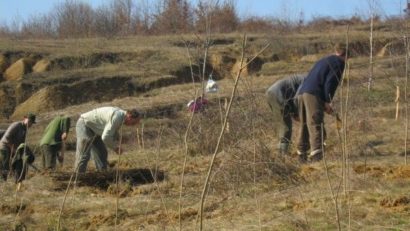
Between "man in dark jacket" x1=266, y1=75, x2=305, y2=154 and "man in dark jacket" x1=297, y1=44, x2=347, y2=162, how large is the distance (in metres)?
0.66

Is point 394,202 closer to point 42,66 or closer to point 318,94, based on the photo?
point 318,94

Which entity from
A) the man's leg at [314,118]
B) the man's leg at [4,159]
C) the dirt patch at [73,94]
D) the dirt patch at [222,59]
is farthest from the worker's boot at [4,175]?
the dirt patch at [222,59]

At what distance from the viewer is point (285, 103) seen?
8766mm

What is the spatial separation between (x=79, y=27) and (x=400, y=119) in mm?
37082

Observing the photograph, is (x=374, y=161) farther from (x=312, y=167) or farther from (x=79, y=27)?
(x=79, y=27)

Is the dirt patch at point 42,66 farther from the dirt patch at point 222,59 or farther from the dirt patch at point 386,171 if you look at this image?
the dirt patch at point 386,171

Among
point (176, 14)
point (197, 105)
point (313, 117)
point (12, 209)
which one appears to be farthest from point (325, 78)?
point (176, 14)

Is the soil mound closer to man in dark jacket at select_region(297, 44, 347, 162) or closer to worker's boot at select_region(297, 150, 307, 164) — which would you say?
worker's boot at select_region(297, 150, 307, 164)

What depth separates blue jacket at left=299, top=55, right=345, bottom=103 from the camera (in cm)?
784

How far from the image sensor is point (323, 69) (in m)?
7.96

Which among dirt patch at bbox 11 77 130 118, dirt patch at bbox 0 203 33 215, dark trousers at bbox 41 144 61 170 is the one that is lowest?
dirt patch at bbox 11 77 130 118

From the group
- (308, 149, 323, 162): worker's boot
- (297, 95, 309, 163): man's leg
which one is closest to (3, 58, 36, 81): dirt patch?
(297, 95, 309, 163): man's leg

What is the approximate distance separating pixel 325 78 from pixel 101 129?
2.96 meters

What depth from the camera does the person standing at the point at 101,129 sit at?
858 cm
